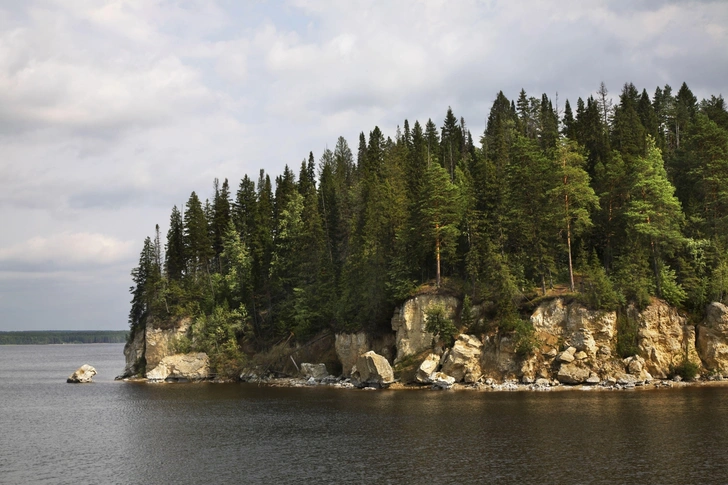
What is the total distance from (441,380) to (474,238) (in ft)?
55.5

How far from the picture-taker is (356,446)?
39781 mm

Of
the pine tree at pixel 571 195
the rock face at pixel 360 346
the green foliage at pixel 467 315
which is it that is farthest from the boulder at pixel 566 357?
the rock face at pixel 360 346

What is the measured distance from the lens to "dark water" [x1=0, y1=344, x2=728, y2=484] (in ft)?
108

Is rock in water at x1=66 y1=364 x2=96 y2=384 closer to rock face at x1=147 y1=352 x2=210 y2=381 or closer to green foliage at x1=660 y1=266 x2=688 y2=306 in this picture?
rock face at x1=147 y1=352 x2=210 y2=381

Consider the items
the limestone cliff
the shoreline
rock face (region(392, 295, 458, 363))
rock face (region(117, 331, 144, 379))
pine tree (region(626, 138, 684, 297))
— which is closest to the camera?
the shoreline

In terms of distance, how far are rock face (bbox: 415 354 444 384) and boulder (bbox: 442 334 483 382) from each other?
40.0 inches

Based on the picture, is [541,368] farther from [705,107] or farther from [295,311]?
[705,107]

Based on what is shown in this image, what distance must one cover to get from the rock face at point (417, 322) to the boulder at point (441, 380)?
533 cm

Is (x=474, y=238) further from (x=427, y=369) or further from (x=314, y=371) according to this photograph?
(x=314, y=371)

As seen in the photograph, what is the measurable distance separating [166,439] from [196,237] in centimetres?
6245

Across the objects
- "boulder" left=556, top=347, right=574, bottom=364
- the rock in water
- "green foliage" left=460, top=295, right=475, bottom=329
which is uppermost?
"green foliage" left=460, top=295, right=475, bottom=329

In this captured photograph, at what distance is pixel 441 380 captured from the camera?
64.6 metres

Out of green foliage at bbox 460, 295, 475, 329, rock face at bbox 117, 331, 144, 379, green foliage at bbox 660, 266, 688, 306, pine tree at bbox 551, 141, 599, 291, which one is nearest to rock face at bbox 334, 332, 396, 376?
green foliage at bbox 460, 295, 475, 329

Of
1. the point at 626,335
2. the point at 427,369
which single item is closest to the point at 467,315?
the point at 427,369
